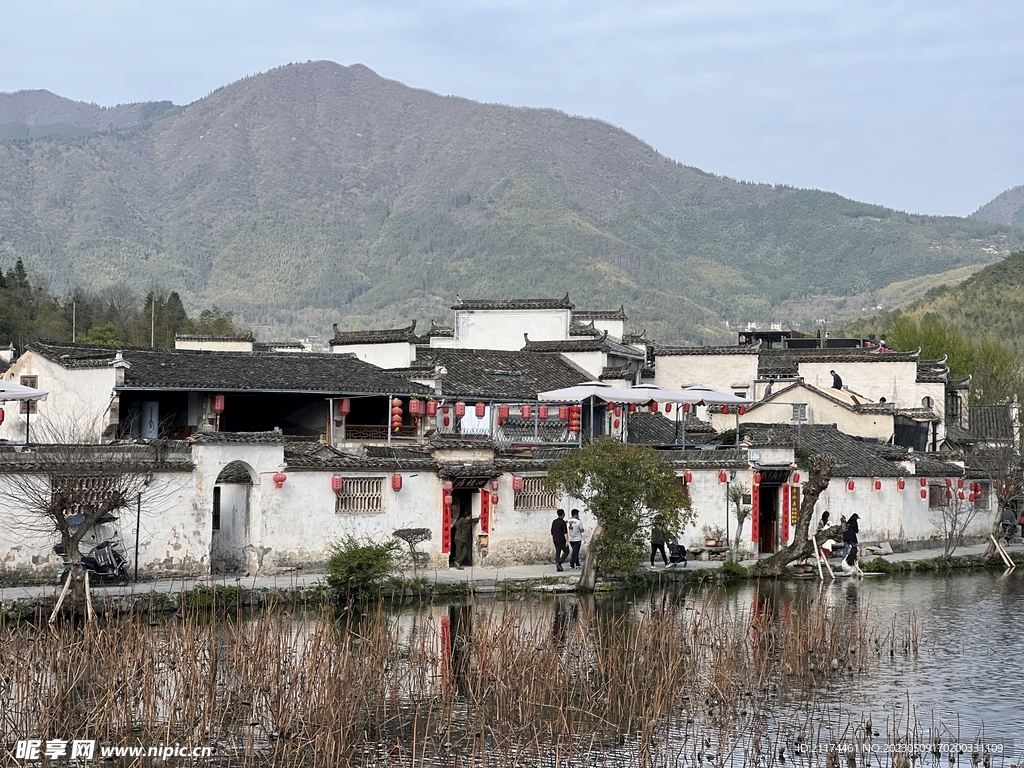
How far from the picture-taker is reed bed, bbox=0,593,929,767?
595 inches

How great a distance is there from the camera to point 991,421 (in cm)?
5978

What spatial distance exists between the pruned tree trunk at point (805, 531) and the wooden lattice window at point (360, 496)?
31.2ft

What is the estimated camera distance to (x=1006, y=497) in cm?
4131

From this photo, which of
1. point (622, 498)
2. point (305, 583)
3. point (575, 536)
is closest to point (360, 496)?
point (305, 583)

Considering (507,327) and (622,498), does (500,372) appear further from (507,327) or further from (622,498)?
(622,498)

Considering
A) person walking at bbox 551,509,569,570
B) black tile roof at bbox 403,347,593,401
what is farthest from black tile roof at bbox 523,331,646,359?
person walking at bbox 551,509,569,570

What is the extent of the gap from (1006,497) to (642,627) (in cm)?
2440

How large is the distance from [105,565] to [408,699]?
35.2ft

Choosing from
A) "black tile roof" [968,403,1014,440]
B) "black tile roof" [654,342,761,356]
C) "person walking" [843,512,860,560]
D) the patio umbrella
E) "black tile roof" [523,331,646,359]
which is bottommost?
"person walking" [843,512,860,560]

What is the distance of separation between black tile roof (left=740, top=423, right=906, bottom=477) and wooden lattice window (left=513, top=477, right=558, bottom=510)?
7406mm

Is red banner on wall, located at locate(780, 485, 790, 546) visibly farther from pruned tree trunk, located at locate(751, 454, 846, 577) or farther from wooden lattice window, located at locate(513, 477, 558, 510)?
wooden lattice window, located at locate(513, 477, 558, 510)

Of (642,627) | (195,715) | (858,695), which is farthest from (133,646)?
(858,695)

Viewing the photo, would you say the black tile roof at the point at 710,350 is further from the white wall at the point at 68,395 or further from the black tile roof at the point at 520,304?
the white wall at the point at 68,395

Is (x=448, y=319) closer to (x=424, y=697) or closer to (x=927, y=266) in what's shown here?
(x=927, y=266)
